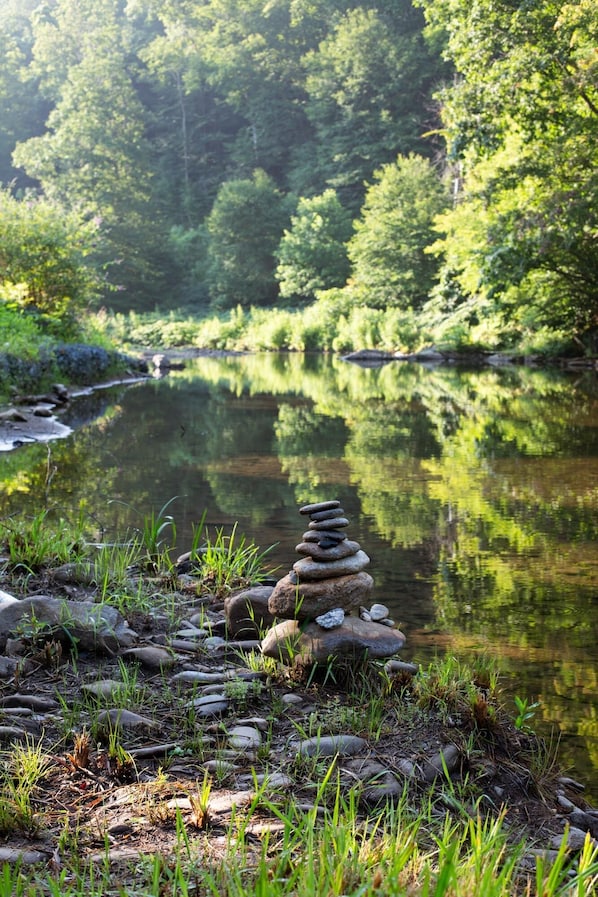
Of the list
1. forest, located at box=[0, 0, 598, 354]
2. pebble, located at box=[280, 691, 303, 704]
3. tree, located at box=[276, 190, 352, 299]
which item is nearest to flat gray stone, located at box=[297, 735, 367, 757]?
pebble, located at box=[280, 691, 303, 704]

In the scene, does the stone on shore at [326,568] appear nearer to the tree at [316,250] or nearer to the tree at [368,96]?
the tree at [316,250]

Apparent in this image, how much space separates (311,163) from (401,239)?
21.5 meters

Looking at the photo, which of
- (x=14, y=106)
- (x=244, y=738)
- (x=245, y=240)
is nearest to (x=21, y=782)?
(x=244, y=738)

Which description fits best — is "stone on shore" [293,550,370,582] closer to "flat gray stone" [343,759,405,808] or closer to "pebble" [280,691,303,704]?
"pebble" [280,691,303,704]

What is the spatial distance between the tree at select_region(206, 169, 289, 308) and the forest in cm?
13

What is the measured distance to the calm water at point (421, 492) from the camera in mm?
4227

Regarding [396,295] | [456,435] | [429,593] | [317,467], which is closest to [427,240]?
[396,295]

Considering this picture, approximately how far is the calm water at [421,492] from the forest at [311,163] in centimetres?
489

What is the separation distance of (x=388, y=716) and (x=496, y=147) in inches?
624

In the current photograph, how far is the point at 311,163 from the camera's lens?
58.1m

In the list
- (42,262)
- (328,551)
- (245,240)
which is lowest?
(328,551)

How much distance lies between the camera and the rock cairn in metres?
3.36

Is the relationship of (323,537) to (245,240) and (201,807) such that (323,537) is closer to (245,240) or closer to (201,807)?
(201,807)

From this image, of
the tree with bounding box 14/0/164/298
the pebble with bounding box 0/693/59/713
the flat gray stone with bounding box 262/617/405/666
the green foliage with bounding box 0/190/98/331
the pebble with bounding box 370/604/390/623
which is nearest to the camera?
the pebble with bounding box 0/693/59/713
